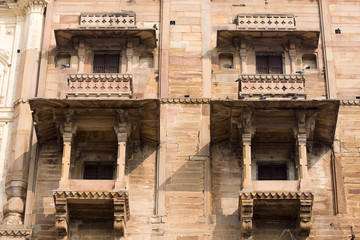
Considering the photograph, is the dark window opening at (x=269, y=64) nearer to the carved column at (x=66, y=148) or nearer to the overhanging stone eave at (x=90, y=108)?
the overhanging stone eave at (x=90, y=108)

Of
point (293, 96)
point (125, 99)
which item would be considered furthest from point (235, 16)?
point (125, 99)

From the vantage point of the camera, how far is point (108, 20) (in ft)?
80.2

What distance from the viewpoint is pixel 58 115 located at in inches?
852

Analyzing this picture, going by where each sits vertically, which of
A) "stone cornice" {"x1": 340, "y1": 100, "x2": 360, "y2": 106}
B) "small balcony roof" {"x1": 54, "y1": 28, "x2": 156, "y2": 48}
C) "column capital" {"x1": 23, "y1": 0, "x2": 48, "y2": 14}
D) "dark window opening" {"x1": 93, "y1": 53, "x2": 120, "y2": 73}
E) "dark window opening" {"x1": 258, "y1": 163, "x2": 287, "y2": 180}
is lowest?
"dark window opening" {"x1": 258, "y1": 163, "x2": 287, "y2": 180}

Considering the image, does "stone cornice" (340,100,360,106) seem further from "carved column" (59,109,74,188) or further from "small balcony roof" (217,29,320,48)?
"carved column" (59,109,74,188)

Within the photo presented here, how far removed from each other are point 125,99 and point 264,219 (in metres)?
4.74

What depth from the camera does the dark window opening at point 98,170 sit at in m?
22.3

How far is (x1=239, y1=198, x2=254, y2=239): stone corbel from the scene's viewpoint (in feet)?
66.9

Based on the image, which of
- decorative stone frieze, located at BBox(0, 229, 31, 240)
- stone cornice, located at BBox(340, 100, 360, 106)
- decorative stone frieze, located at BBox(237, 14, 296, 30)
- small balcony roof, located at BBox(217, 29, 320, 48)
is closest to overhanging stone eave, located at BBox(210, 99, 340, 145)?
stone cornice, located at BBox(340, 100, 360, 106)

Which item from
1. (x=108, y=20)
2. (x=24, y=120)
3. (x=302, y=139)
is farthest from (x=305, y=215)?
(x=108, y=20)

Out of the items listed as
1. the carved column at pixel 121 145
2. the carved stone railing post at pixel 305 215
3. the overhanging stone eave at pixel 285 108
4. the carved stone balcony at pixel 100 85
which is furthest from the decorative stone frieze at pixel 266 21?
the carved stone railing post at pixel 305 215

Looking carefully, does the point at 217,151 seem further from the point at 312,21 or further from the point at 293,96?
the point at 312,21

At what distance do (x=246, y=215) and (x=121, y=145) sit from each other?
3732mm

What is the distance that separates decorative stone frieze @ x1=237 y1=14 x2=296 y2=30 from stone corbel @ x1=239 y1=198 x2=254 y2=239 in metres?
6.14
